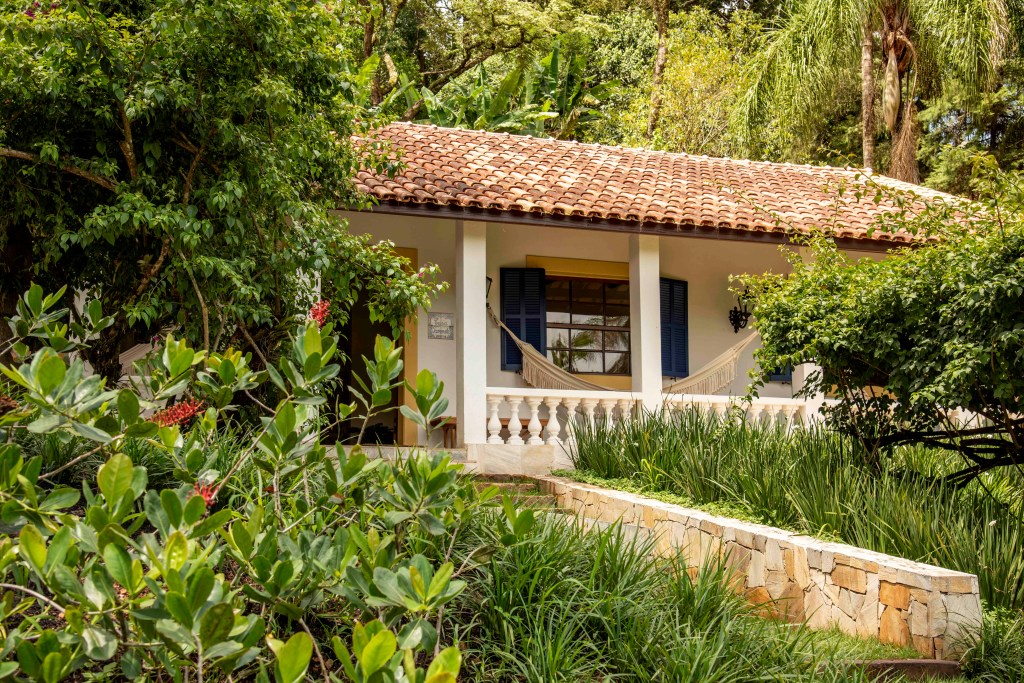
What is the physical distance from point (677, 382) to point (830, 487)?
172 inches

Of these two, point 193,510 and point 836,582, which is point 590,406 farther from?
point 193,510

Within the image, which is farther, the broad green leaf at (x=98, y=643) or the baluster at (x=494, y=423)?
the baluster at (x=494, y=423)

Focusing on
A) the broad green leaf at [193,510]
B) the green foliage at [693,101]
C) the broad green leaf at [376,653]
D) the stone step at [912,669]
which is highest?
the green foliage at [693,101]

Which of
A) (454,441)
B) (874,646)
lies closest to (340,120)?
(454,441)

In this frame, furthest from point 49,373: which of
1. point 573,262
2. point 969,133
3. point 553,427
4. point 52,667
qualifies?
point 969,133

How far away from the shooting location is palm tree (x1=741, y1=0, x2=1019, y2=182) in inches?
610

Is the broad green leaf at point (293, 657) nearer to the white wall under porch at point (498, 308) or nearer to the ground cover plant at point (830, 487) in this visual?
the ground cover plant at point (830, 487)

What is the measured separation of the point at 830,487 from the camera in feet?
19.7

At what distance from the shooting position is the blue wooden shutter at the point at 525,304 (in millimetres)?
11180

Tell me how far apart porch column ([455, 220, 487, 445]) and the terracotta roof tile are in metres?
0.55

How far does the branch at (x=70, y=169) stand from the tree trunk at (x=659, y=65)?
56.1ft

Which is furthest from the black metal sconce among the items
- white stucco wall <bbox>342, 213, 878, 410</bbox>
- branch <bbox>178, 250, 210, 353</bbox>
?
branch <bbox>178, 250, 210, 353</bbox>

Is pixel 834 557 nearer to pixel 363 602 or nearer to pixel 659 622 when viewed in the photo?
pixel 659 622

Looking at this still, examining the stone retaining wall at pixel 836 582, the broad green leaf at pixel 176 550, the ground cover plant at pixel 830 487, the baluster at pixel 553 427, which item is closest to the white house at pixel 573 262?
the baluster at pixel 553 427
